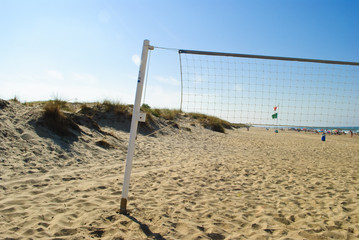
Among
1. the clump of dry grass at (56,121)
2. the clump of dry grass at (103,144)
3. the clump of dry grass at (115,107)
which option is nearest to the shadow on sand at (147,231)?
the clump of dry grass at (103,144)

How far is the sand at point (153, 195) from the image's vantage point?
245 cm

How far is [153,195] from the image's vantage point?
138 inches

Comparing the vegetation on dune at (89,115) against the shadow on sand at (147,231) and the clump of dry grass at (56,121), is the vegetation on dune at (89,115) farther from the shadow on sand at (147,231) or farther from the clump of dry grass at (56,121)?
the shadow on sand at (147,231)

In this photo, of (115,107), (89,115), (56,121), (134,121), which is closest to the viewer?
(134,121)

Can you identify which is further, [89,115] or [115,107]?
[115,107]

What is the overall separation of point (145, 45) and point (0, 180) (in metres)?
3.11

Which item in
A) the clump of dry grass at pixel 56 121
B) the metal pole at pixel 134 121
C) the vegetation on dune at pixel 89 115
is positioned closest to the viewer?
the metal pole at pixel 134 121

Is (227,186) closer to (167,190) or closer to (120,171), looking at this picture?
(167,190)

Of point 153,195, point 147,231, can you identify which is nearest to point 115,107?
point 153,195

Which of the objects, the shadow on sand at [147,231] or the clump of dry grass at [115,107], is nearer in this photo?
the shadow on sand at [147,231]

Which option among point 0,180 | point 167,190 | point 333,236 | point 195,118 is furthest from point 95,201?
point 195,118

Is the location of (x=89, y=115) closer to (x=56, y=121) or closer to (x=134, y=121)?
(x=56, y=121)

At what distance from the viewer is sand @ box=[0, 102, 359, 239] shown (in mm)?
2445

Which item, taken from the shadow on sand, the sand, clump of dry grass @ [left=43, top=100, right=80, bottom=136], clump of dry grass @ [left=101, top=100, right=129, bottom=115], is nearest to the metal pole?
the shadow on sand
